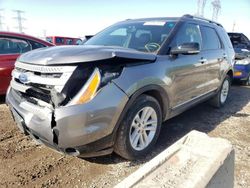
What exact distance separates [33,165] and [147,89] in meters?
1.58

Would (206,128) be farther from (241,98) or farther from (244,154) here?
(241,98)

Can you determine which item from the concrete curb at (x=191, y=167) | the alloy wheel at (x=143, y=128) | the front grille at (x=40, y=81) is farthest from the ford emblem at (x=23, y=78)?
the concrete curb at (x=191, y=167)

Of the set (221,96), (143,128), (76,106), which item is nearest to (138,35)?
(143,128)

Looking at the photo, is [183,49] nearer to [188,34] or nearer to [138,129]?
[188,34]

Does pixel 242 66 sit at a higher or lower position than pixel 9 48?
lower

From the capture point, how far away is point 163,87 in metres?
3.19

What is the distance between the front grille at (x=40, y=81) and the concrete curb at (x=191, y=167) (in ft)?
3.73

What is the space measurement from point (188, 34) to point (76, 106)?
2.43m

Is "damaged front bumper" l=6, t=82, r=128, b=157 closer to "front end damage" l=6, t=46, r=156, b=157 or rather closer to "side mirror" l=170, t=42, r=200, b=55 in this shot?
"front end damage" l=6, t=46, r=156, b=157

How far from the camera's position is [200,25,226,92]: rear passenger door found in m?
4.45

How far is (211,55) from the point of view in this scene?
4.60 meters

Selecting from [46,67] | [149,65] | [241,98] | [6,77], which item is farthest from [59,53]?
[241,98]

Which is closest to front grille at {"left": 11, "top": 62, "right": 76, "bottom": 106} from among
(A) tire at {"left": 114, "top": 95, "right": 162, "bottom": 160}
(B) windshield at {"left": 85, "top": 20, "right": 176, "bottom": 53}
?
(A) tire at {"left": 114, "top": 95, "right": 162, "bottom": 160}

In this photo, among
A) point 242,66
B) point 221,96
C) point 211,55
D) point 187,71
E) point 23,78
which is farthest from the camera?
point 242,66
